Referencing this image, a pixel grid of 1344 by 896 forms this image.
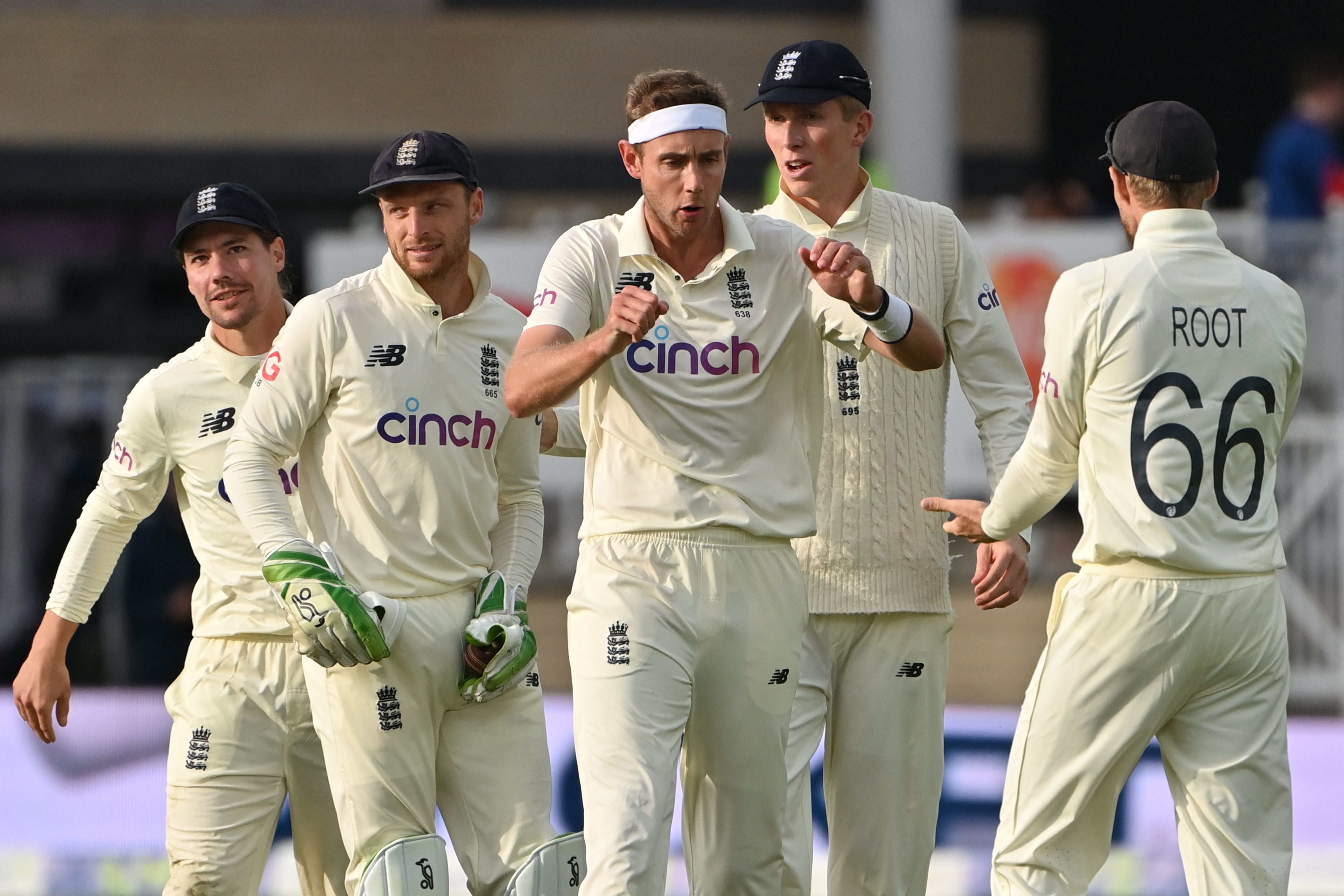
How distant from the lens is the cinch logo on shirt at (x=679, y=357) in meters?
4.82

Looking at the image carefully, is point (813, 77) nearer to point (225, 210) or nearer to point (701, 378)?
point (701, 378)

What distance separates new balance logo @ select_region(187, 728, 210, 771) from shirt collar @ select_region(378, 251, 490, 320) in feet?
4.68

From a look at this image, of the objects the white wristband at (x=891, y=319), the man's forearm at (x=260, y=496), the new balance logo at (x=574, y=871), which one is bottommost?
the new balance logo at (x=574, y=871)

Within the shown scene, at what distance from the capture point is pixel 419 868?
502cm

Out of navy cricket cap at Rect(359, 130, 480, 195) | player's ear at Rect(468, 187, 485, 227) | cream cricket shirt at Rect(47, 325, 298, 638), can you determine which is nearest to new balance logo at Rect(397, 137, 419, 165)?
navy cricket cap at Rect(359, 130, 480, 195)

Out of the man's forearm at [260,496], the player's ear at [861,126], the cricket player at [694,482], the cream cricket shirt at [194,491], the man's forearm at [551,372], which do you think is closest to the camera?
the man's forearm at [551,372]

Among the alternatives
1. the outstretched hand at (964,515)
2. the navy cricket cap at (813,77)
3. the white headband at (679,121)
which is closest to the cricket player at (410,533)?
the white headband at (679,121)

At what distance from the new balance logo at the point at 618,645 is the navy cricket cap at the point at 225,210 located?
6.02ft

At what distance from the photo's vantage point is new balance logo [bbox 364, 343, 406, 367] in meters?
5.12

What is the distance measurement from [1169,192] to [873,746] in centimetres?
174

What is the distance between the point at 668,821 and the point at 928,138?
9039 mm

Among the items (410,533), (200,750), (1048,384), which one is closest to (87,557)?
(200,750)

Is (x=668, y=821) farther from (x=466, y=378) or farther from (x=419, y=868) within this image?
(x=466, y=378)

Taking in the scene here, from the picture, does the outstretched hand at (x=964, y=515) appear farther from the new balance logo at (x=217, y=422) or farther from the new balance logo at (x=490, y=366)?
the new balance logo at (x=217, y=422)
